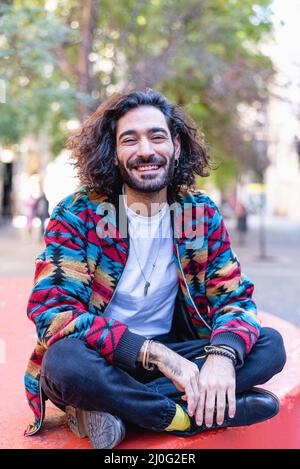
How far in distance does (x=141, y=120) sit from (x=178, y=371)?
43.9 inches

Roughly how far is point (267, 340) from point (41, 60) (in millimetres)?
6568

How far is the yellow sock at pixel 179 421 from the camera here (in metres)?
2.16

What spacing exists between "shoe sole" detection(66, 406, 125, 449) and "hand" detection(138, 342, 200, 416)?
235 mm

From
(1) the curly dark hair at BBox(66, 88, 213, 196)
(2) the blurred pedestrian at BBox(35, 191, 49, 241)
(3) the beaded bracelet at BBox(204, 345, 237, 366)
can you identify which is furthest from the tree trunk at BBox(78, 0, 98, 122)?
(3) the beaded bracelet at BBox(204, 345, 237, 366)

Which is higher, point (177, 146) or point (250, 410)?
point (177, 146)

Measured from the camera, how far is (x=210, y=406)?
2127 millimetres

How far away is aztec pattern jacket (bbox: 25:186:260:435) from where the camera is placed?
218cm

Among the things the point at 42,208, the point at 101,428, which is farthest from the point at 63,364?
the point at 42,208

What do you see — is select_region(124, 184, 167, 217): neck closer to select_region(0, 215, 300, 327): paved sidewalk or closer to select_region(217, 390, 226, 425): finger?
select_region(217, 390, 226, 425): finger

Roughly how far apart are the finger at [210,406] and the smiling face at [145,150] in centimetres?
92

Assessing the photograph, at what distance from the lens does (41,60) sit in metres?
8.07

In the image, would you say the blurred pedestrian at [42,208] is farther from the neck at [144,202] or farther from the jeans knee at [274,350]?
the jeans knee at [274,350]

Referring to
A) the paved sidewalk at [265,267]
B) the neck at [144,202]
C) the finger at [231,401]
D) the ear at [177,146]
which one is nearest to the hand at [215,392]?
the finger at [231,401]

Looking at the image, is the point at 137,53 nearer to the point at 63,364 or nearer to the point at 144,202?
the point at 144,202
